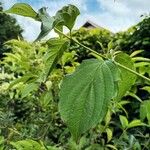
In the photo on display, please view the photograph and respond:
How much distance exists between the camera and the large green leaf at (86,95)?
83cm

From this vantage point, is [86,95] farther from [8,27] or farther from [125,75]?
[8,27]

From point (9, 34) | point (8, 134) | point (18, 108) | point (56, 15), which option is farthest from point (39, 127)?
point (9, 34)

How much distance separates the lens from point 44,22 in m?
0.92

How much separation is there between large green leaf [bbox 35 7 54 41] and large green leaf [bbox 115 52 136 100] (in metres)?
0.22

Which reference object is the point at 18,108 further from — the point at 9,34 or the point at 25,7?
the point at 9,34

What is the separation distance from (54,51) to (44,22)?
0.54 feet

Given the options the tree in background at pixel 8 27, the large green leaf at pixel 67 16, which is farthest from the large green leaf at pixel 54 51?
the tree in background at pixel 8 27

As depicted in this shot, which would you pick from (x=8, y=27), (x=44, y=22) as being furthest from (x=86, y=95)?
(x=8, y=27)

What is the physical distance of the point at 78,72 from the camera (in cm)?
92

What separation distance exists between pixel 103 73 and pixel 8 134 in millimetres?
2528

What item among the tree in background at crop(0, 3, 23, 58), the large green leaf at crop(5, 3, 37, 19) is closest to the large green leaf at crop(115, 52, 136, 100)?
the large green leaf at crop(5, 3, 37, 19)

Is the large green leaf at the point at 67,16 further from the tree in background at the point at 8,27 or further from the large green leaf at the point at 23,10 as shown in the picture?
the tree in background at the point at 8,27

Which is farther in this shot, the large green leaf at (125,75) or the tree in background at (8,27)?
the tree in background at (8,27)

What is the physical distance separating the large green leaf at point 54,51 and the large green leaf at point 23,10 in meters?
0.11
